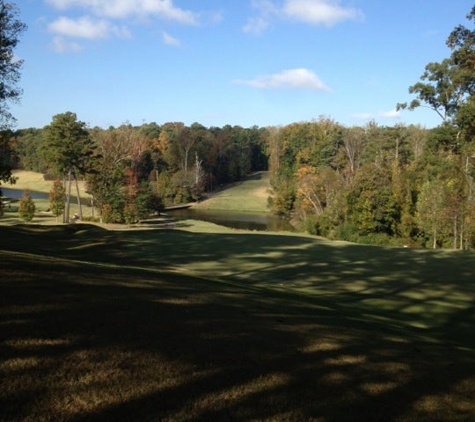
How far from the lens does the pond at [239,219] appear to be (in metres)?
78.9

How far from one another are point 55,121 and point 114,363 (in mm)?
62298

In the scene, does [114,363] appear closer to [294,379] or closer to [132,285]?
[294,379]

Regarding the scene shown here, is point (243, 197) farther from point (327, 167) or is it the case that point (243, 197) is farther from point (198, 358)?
point (198, 358)

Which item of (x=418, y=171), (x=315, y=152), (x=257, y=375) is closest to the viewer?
(x=257, y=375)

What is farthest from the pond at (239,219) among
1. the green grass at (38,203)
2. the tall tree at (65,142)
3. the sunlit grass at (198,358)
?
the sunlit grass at (198,358)

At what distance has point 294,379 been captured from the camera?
5.95 m

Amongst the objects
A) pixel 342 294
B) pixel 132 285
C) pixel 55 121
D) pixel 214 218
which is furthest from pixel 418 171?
pixel 132 285

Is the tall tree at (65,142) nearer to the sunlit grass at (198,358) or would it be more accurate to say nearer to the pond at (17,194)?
the pond at (17,194)

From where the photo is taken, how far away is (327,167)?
90500mm

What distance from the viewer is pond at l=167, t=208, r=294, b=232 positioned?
259 ft

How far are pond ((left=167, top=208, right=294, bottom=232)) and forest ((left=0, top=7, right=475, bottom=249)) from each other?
3378mm

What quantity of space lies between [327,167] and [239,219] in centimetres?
1981

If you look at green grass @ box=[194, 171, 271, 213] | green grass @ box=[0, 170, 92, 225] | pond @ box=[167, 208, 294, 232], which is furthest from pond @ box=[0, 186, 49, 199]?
green grass @ box=[194, 171, 271, 213]

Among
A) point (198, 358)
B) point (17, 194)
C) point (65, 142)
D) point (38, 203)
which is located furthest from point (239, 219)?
point (198, 358)
